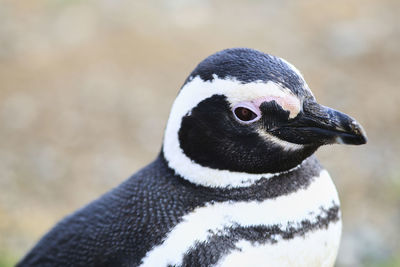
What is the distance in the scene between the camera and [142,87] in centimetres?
502

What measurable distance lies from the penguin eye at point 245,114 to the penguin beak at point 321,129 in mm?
72

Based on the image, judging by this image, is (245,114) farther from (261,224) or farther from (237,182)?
(261,224)

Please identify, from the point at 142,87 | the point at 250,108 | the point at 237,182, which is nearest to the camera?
the point at 250,108

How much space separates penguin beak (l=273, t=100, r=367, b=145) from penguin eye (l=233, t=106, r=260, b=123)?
72 mm

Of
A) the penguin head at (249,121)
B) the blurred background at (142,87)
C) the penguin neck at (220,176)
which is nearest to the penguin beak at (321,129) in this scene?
the penguin head at (249,121)

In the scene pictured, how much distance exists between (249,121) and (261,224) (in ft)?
0.99

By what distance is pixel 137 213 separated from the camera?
201 centimetres

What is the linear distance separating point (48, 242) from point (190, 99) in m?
0.75

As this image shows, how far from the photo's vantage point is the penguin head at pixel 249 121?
182 cm

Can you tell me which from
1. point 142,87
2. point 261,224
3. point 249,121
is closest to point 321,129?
point 249,121

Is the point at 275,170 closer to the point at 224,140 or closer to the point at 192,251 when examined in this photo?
the point at 224,140

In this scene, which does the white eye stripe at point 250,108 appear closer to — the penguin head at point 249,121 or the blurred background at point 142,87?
the penguin head at point 249,121

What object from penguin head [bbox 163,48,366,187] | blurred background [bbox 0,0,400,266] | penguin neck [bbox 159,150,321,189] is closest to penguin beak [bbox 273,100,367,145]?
penguin head [bbox 163,48,366,187]

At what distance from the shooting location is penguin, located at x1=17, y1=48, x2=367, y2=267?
1.84 meters
